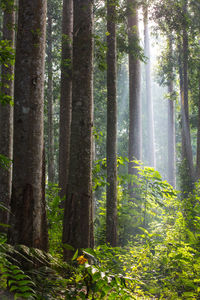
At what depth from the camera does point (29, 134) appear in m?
4.61

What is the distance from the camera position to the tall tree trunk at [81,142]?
223 inches

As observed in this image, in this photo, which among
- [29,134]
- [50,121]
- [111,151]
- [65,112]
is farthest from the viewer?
[50,121]

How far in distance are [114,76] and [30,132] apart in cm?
564

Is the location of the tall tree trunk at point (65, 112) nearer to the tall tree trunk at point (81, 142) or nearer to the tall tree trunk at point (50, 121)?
the tall tree trunk at point (81, 142)

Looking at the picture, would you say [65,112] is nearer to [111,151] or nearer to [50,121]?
[111,151]

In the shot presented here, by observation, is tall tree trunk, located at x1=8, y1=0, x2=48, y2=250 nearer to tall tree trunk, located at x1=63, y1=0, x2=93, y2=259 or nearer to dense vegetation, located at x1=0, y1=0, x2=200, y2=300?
dense vegetation, located at x1=0, y1=0, x2=200, y2=300

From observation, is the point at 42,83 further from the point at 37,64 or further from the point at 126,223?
the point at 126,223

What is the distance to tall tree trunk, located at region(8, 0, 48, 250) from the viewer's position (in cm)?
446

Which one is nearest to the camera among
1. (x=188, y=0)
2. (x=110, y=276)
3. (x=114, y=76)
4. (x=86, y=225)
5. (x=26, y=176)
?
(x=110, y=276)

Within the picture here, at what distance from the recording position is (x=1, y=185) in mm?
9984

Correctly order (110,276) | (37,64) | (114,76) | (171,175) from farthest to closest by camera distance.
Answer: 1. (171,175)
2. (114,76)
3. (37,64)
4. (110,276)

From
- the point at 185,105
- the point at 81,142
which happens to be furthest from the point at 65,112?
the point at 185,105

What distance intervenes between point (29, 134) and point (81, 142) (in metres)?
1.42

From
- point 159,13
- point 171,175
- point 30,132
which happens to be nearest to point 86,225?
point 30,132
